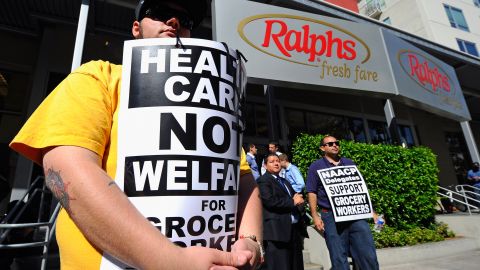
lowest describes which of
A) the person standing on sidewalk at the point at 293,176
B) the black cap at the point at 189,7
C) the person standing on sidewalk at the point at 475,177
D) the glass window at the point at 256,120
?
the black cap at the point at 189,7

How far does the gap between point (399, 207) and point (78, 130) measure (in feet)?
26.1

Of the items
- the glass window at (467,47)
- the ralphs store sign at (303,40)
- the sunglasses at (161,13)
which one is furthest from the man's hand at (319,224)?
the glass window at (467,47)

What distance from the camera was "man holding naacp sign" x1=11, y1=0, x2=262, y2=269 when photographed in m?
0.69

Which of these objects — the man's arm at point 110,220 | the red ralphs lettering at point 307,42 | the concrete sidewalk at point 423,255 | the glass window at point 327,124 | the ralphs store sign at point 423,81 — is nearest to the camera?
the man's arm at point 110,220

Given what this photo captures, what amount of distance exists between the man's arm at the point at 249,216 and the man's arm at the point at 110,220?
16 cm

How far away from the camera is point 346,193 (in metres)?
3.88

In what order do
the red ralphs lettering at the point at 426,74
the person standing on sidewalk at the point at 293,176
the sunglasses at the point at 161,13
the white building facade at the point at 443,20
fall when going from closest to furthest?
the sunglasses at the point at 161,13, the person standing on sidewalk at the point at 293,176, the red ralphs lettering at the point at 426,74, the white building facade at the point at 443,20

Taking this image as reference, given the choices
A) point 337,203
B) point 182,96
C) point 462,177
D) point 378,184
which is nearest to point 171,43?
point 182,96

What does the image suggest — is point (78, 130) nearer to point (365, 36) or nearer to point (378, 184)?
point (378, 184)

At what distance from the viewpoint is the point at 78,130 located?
75cm

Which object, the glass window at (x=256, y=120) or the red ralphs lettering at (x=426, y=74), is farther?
the glass window at (x=256, y=120)

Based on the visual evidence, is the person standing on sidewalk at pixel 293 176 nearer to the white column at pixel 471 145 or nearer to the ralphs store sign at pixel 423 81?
the ralphs store sign at pixel 423 81

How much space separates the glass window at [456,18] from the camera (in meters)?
23.8

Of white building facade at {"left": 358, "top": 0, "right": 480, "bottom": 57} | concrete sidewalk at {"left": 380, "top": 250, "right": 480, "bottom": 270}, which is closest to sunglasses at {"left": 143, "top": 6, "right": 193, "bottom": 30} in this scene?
concrete sidewalk at {"left": 380, "top": 250, "right": 480, "bottom": 270}
